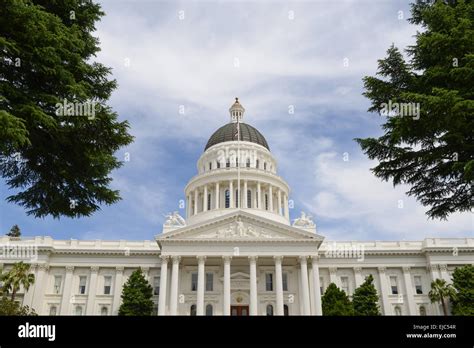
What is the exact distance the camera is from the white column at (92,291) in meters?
49.9

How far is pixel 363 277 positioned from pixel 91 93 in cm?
4347

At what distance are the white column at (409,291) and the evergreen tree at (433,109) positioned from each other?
34569 mm

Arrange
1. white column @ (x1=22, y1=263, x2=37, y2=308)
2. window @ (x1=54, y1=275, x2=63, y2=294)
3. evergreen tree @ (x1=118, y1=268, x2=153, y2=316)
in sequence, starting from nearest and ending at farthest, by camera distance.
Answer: evergreen tree @ (x1=118, y1=268, x2=153, y2=316) < white column @ (x1=22, y1=263, x2=37, y2=308) < window @ (x1=54, y1=275, x2=63, y2=294)

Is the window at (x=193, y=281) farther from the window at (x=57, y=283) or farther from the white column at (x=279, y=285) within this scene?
the window at (x=57, y=283)

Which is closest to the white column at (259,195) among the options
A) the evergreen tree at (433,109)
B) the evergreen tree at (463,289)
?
the evergreen tree at (463,289)

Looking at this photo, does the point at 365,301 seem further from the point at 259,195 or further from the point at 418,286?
the point at 259,195

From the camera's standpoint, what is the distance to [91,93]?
61.8 ft

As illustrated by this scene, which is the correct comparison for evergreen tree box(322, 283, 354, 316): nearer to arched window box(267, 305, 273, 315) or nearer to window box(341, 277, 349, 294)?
arched window box(267, 305, 273, 315)

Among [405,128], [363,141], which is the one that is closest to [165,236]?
[363,141]

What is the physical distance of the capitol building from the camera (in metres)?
46.8

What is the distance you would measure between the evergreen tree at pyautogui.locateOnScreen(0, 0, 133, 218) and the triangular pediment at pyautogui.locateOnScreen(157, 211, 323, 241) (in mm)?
27740

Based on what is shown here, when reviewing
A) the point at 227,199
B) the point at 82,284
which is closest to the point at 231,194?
the point at 227,199

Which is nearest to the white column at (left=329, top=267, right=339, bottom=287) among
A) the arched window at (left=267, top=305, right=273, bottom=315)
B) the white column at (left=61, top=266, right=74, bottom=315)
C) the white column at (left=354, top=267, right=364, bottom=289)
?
the white column at (left=354, top=267, right=364, bottom=289)

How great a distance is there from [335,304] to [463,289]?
14.3m
